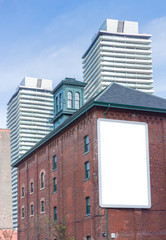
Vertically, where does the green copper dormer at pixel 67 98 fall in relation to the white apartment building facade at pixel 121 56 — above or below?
below

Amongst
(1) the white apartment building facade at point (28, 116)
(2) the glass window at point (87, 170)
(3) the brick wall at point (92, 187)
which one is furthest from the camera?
(1) the white apartment building facade at point (28, 116)

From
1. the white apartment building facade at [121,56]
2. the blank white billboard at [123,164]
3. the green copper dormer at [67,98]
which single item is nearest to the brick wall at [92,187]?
the blank white billboard at [123,164]

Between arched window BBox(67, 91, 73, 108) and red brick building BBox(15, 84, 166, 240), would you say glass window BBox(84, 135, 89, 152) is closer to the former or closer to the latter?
red brick building BBox(15, 84, 166, 240)

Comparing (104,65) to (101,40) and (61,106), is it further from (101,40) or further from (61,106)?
(61,106)

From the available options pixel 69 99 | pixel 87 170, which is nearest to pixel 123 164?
pixel 87 170

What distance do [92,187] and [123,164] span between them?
2.77 meters

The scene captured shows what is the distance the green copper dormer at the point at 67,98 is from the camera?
47.3 meters

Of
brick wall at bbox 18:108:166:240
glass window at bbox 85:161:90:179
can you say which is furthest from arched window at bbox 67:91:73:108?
glass window at bbox 85:161:90:179

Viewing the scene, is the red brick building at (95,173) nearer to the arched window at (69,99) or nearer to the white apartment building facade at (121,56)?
the arched window at (69,99)

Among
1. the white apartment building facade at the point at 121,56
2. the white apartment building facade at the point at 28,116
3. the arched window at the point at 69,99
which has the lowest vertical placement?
the arched window at the point at 69,99

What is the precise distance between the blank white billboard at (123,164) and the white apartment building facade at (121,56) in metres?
114

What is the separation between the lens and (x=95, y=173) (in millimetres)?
32688

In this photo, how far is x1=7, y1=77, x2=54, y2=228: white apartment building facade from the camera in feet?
552

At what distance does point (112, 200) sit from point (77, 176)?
17.5 feet
